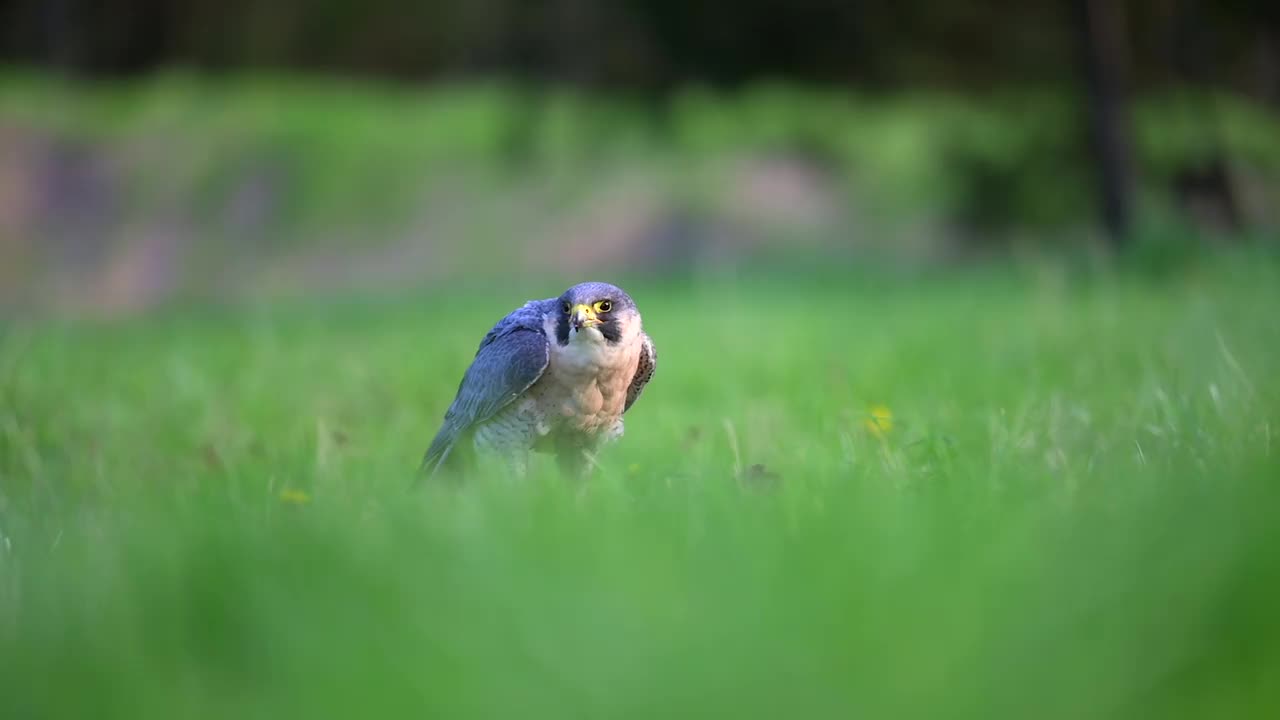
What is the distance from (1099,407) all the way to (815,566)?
2131mm

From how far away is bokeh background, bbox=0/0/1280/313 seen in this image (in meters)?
9.60

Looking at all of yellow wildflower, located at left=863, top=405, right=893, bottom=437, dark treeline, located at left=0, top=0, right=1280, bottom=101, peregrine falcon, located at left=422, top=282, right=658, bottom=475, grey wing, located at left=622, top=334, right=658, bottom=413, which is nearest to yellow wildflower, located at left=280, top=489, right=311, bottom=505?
peregrine falcon, located at left=422, top=282, right=658, bottom=475

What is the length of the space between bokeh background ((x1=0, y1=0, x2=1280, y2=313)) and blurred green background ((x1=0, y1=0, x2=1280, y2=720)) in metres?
0.04

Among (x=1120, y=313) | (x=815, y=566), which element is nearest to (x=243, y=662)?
(x=815, y=566)

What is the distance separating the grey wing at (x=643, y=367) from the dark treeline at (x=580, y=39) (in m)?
7.97

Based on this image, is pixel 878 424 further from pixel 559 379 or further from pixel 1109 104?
pixel 1109 104

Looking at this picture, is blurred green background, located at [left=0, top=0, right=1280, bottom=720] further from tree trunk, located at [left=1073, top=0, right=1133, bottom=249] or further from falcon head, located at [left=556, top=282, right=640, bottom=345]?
falcon head, located at [left=556, top=282, right=640, bottom=345]

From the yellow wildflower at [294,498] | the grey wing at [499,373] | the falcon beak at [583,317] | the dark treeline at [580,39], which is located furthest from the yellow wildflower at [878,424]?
the dark treeline at [580,39]

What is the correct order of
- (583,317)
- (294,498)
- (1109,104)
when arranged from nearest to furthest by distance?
(294,498)
(583,317)
(1109,104)

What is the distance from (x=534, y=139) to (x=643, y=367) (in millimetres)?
7889

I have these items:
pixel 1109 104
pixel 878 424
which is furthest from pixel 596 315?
pixel 1109 104

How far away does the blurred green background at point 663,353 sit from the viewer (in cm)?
114

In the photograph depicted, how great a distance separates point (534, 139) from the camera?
10305 millimetres

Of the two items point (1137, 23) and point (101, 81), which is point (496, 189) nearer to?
point (101, 81)
